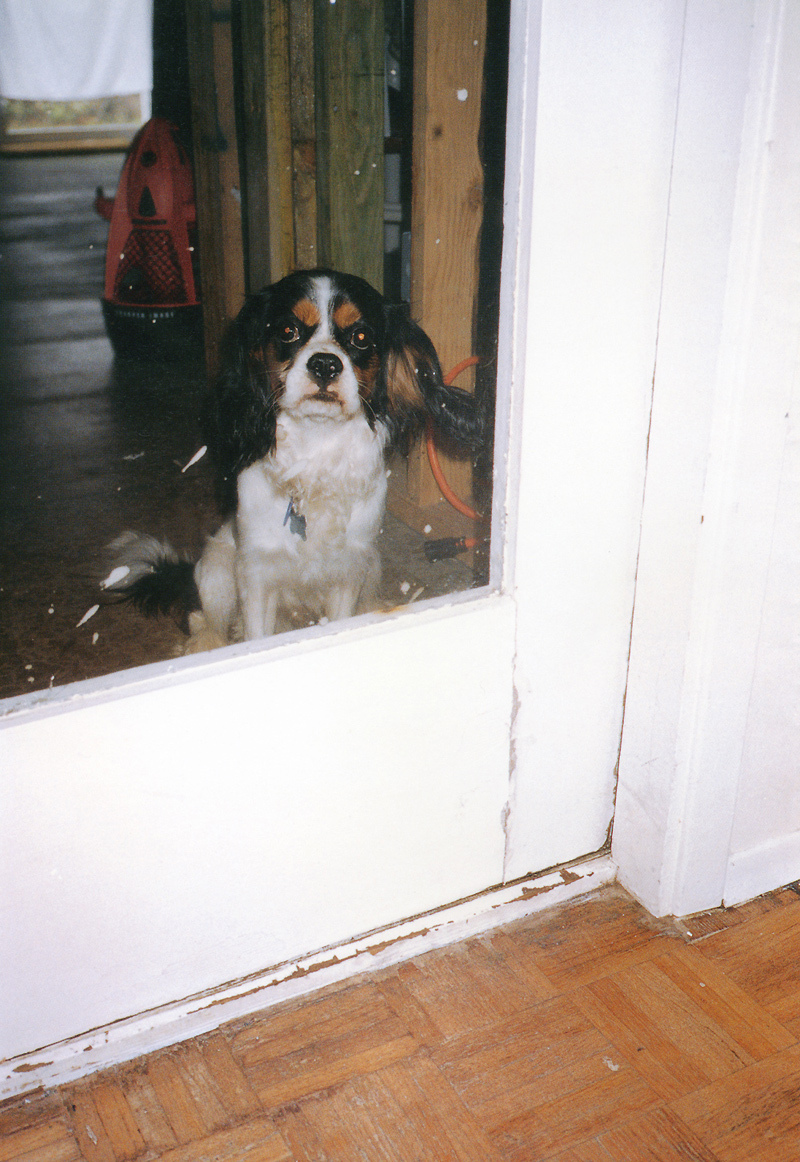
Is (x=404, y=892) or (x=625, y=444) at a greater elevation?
(x=625, y=444)

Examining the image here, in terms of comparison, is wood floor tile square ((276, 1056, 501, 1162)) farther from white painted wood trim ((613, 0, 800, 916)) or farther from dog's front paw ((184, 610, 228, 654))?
dog's front paw ((184, 610, 228, 654))

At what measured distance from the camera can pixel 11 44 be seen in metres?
7.50

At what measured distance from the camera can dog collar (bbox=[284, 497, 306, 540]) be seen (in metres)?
1.70

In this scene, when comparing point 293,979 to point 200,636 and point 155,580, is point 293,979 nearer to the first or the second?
point 200,636

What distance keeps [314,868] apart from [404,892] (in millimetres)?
137

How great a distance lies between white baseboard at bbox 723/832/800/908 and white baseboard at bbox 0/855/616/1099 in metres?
0.15

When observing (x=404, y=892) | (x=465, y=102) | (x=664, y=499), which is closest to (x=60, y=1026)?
(x=404, y=892)

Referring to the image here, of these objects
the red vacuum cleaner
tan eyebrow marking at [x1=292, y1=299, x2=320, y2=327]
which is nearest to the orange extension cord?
tan eyebrow marking at [x1=292, y1=299, x2=320, y2=327]

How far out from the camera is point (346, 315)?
1658mm

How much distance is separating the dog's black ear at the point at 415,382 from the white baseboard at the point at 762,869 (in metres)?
0.90

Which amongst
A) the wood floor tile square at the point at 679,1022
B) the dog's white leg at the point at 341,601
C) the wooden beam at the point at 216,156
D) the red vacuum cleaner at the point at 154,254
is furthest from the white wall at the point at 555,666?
the red vacuum cleaner at the point at 154,254

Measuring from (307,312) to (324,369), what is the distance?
124 millimetres

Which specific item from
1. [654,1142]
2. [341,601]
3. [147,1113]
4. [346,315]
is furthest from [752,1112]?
[346,315]

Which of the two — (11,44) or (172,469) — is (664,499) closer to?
(172,469)
